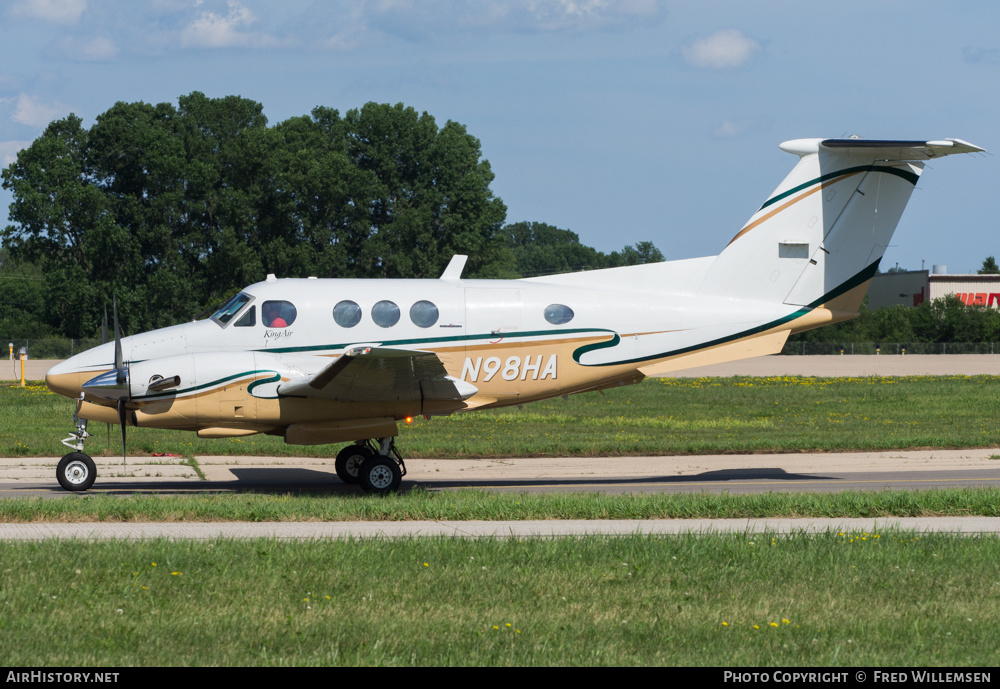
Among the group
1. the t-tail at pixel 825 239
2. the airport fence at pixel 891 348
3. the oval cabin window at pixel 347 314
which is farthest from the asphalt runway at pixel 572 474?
the airport fence at pixel 891 348

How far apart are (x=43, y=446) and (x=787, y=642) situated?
17.9m

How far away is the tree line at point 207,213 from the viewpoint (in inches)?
2365

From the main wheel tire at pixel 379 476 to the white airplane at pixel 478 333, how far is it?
24mm

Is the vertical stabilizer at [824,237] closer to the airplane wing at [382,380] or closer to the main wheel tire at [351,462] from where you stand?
the airplane wing at [382,380]

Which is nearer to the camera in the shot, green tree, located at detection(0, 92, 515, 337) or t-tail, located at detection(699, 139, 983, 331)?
t-tail, located at detection(699, 139, 983, 331)

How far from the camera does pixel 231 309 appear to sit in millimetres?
15484

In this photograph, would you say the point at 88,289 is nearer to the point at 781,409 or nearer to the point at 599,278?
the point at 781,409

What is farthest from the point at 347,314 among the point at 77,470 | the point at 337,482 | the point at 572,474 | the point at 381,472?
the point at 572,474

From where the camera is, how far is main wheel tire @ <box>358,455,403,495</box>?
49.8 feet

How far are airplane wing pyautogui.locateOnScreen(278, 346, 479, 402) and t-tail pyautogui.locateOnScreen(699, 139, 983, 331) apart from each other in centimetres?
510

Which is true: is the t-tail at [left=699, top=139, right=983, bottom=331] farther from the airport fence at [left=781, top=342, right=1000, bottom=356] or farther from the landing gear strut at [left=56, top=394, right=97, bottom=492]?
the airport fence at [left=781, top=342, right=1000, bottom=356]

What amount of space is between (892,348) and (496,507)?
71.5 meters

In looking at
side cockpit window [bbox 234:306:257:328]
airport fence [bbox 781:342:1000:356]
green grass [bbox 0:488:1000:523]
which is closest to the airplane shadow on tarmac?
green grass [bbox 0:488:1000:523]

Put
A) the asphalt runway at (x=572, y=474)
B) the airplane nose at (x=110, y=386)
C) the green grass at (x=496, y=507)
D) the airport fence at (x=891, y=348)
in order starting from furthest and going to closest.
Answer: the airport fence at (x=891, y=348)
the asphalt runway at (x=572, y=474)
the airplane nose at (x=110, y=386)
the green grass at (x=496, y=507)
